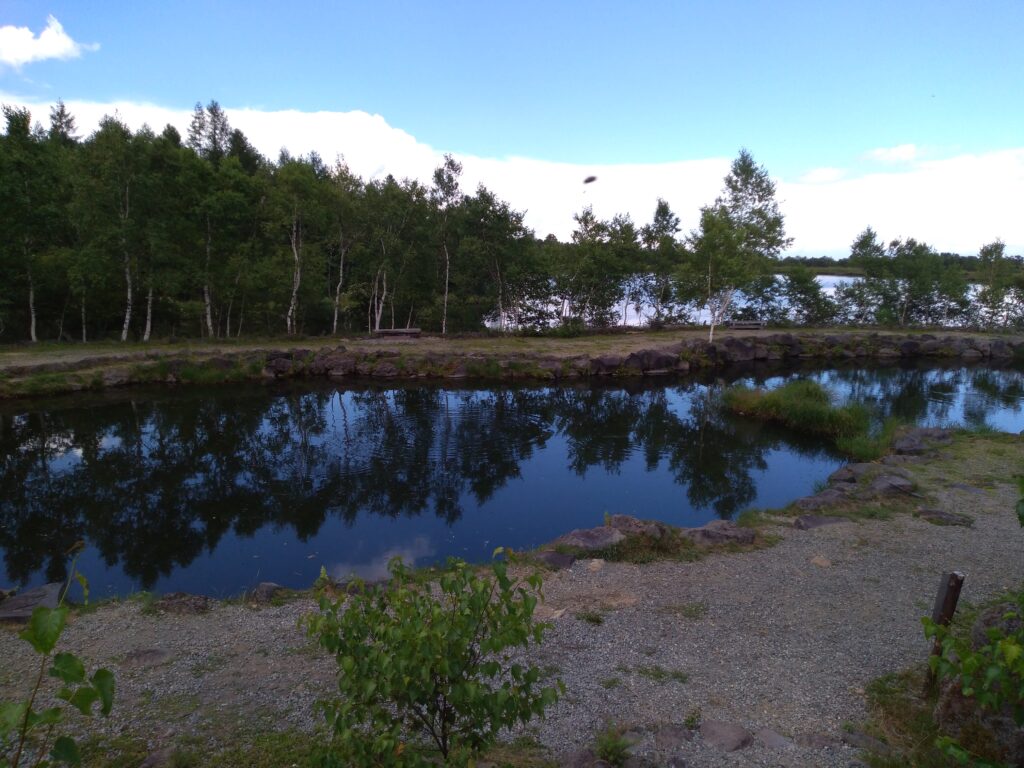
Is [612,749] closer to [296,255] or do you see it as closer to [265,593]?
[265,593]

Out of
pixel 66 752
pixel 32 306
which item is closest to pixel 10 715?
pixel 66 752

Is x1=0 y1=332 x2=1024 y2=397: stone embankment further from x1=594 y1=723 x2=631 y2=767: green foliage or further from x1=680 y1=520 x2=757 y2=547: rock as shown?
x1=594 y1=723 x2=631 y2=767: green foliage

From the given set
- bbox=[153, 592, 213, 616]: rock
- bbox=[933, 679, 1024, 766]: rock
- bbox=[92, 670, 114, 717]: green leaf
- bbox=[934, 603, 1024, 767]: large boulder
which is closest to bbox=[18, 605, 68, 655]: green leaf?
bbox=[92, 670, 114, 717]: green leaf

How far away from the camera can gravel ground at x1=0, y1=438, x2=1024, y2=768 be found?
4863 mm

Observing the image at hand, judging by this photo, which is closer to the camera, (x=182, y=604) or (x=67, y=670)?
(x=67, y=670)

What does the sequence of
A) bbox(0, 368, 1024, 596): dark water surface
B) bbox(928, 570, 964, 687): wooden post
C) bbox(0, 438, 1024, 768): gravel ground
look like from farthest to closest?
1. bbox(0, 368, 1024, 596): dark water surface
2. bbox(928, 570, 964, 687): wooden post
3. bbox(0, 438, 1024, 768): gravel ground

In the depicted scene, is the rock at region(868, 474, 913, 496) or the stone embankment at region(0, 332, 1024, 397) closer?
the rock at region(868, 474, 913, 496)

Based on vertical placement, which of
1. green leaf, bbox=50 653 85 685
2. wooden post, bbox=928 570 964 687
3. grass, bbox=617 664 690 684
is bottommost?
grass, bbox=617 664 690 684

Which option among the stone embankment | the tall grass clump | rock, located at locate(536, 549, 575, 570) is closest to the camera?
rock, located at locate(536, 549, 575, 570)

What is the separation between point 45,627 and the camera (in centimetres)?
182

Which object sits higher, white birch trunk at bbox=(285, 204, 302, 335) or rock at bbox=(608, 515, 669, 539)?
white birch trunk at bbox=(285, 204, 302, 335)

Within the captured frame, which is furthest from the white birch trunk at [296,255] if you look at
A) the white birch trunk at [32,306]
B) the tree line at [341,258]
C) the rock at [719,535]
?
the rock at [719,535]

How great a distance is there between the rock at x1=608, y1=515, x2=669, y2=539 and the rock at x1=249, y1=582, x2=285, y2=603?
4.78 meters

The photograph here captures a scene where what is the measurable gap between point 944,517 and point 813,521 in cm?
212
